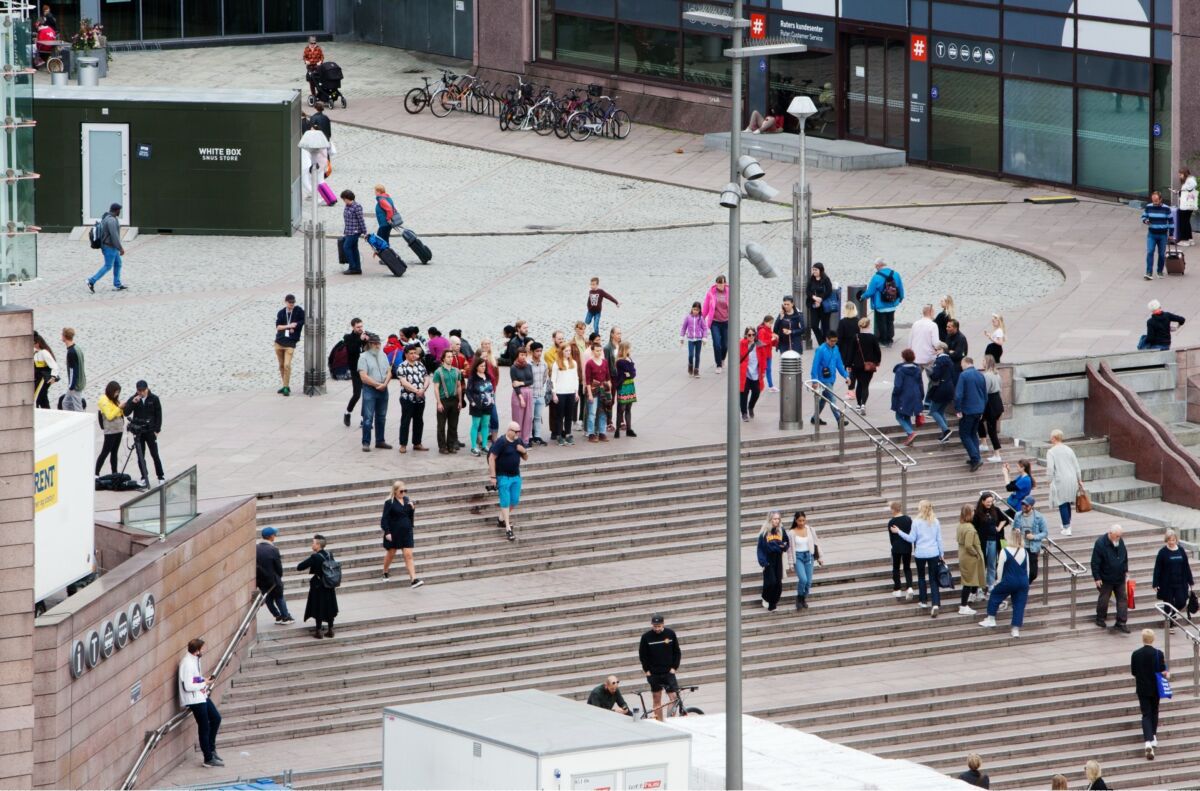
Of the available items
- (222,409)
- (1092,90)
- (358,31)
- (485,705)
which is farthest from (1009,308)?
(358,31)

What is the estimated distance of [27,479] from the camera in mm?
20344

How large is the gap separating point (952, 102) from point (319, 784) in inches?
1032

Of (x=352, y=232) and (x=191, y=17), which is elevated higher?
(x=191, y=17)

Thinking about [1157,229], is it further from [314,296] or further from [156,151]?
[156,151]

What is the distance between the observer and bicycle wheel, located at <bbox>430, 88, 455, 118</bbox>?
50.1 meters

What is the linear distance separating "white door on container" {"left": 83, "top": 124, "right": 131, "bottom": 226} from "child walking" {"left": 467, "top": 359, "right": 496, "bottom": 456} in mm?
12835

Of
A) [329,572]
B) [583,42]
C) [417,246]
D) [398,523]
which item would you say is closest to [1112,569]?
[398,523]

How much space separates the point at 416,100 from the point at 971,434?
910 inches

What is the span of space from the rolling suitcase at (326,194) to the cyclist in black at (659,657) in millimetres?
17630

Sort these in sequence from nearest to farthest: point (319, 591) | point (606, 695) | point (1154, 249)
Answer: point (606, 695) < point (319, 591) < point (1154, 249)

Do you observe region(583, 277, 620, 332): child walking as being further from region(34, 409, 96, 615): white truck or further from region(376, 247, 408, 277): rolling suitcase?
region(34, 409, 96, 615): white truck

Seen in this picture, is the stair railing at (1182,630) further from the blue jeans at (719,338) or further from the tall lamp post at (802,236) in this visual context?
the tall lamp post at (802,236)

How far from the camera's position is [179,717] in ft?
75.9

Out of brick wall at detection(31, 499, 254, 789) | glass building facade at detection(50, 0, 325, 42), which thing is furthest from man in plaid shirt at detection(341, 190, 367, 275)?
glass building facade at detection(50, 0, 325, 42)
